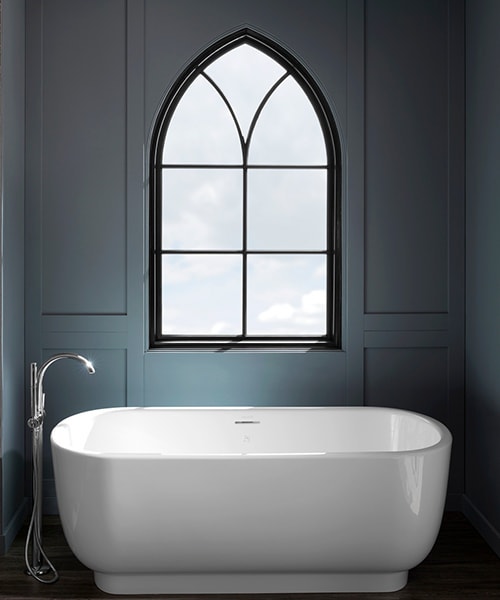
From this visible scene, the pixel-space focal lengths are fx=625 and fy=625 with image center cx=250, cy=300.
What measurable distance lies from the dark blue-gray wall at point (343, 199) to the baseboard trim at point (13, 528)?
0.16 metres

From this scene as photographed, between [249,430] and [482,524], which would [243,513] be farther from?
[482,524]

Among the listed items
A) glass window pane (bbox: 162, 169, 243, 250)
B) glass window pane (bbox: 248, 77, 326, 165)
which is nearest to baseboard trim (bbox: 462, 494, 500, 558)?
glass window pane (bbox: 162, 169, 243, 250)

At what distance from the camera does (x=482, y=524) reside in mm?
2787

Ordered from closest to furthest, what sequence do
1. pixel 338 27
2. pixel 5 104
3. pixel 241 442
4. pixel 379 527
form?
1. pixel 379 527
2. pixel 5 104
3. pixel 241 442
4. pixel 338 27

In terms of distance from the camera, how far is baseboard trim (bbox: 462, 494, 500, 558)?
2625 millimetres

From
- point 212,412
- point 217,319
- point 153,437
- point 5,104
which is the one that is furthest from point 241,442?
point 5,104

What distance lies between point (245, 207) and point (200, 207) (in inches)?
8.8

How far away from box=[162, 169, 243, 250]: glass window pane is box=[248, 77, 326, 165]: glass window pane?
18 cm

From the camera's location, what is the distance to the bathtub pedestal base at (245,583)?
227cm

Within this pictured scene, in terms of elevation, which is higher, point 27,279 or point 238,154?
point 238,154

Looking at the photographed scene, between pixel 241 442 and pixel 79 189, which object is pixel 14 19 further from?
pixel 241 442

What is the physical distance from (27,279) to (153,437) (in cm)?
96

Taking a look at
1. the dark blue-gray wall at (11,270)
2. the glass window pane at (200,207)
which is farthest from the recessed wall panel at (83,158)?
the glass window pane at (200,207)

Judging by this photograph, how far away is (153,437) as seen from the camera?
2775mm
